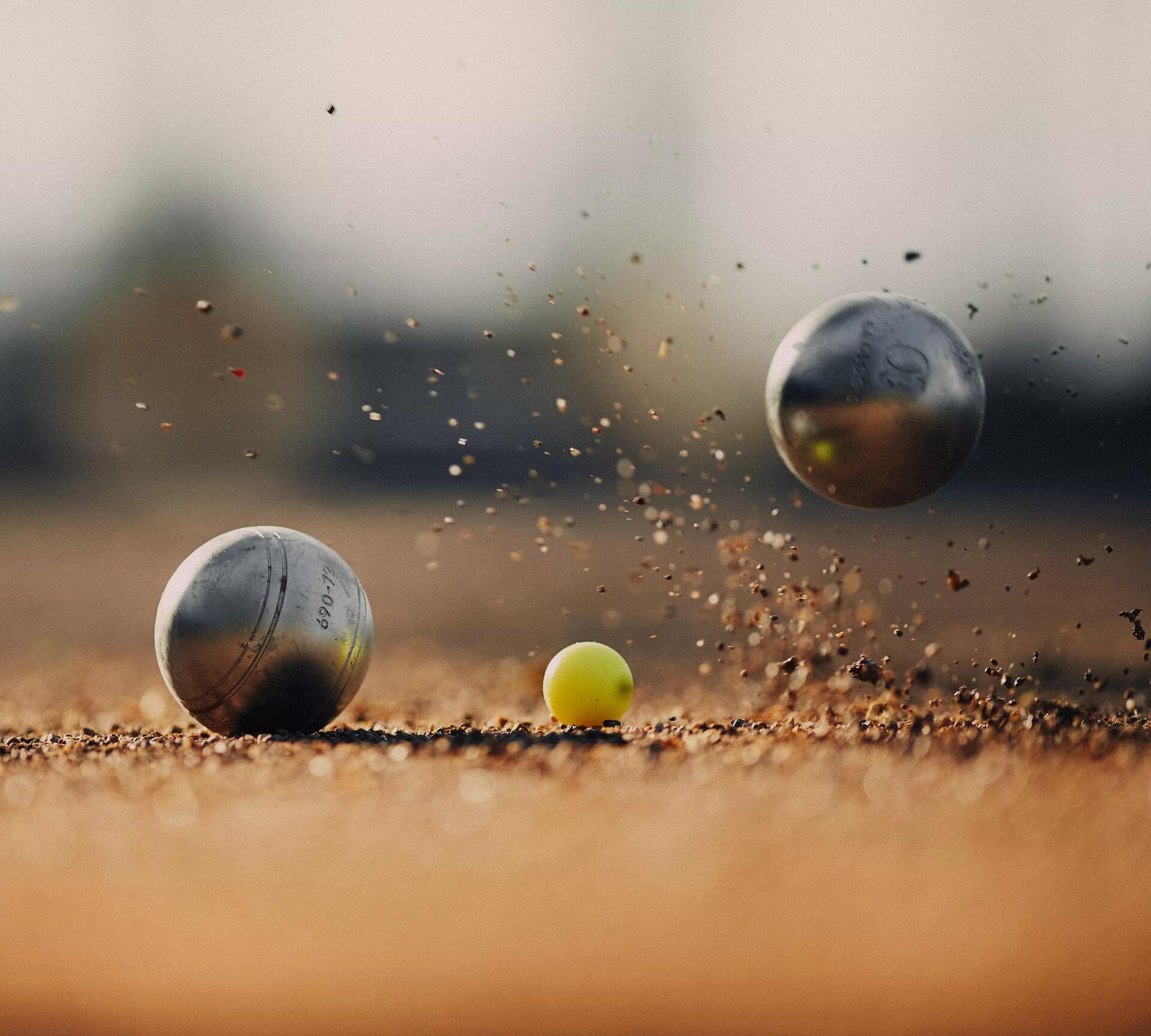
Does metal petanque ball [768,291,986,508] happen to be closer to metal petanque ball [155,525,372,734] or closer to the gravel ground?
the gravel ground

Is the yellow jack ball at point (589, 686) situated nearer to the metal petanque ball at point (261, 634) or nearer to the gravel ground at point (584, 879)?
the gravel ground at point (584, 879)

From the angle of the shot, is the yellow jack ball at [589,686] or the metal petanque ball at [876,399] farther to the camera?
the yellow jack ball at [589,686]

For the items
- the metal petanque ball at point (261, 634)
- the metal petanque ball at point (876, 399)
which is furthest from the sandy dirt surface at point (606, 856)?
the metal petanque ball at point (876, 399)

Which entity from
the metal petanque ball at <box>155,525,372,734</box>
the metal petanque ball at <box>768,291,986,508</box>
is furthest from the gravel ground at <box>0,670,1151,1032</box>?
the metal petanque ball at <box>768,291,986,508</box>

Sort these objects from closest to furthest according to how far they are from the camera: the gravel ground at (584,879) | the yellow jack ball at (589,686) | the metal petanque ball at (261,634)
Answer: the gravel ground at (584,879) < the metal petanque ball at (261,634) < the yellow jack ball at (589,686)

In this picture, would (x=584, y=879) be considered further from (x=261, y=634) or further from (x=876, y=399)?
(x=876, y=399)

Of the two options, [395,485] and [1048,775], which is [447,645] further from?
[395,485]
